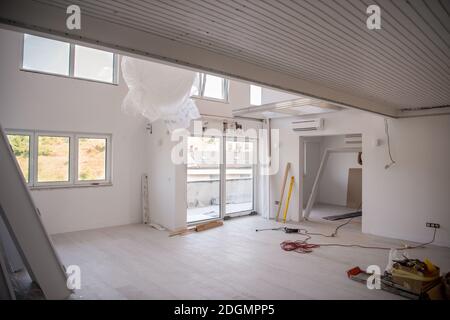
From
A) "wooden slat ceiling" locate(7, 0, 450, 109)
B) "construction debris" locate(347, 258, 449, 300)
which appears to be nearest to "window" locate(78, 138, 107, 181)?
"wooden slat ceiling" locate(7, 0, 450, 109)

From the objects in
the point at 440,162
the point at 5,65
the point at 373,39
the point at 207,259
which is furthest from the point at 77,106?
the point at 440,162

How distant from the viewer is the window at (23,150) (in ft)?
17.2

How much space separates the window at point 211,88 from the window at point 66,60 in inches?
76.4

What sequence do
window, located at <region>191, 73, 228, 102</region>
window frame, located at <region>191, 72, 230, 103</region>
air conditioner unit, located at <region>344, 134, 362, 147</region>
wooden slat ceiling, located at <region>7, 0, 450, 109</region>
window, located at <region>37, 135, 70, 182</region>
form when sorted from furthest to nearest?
window, located at <region>191, 73, 228, 102</region> < window frame, located at <region>191, 72, 230, 103</region> < air conditioner unit, located at <region>344, 134, 362, 147</region> < window, located at <region>37, 135, 70, 182</region> < wooden slat ceiling, located at <region>7, 0, 450, 109</region>

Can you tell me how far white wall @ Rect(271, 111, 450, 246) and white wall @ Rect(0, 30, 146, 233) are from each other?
4433mm

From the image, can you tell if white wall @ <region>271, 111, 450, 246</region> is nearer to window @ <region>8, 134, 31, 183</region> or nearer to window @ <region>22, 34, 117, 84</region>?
window @ <region>22, 34, 117, 84</region>

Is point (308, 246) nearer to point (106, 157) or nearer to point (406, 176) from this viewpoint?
point (406, 176)

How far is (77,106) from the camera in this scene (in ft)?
18.9

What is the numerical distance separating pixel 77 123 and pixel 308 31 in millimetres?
4892

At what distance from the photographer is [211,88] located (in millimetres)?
7426

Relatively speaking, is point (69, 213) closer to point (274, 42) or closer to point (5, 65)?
point (5, 65)

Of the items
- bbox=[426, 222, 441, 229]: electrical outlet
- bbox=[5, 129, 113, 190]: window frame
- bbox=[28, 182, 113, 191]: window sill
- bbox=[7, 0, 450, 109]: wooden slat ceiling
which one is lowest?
bbox=[426, 222, 441, 229]: electrical outlet

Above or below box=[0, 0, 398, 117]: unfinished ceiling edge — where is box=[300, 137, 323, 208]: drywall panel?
below

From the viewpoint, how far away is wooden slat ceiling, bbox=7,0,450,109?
1938 mm
